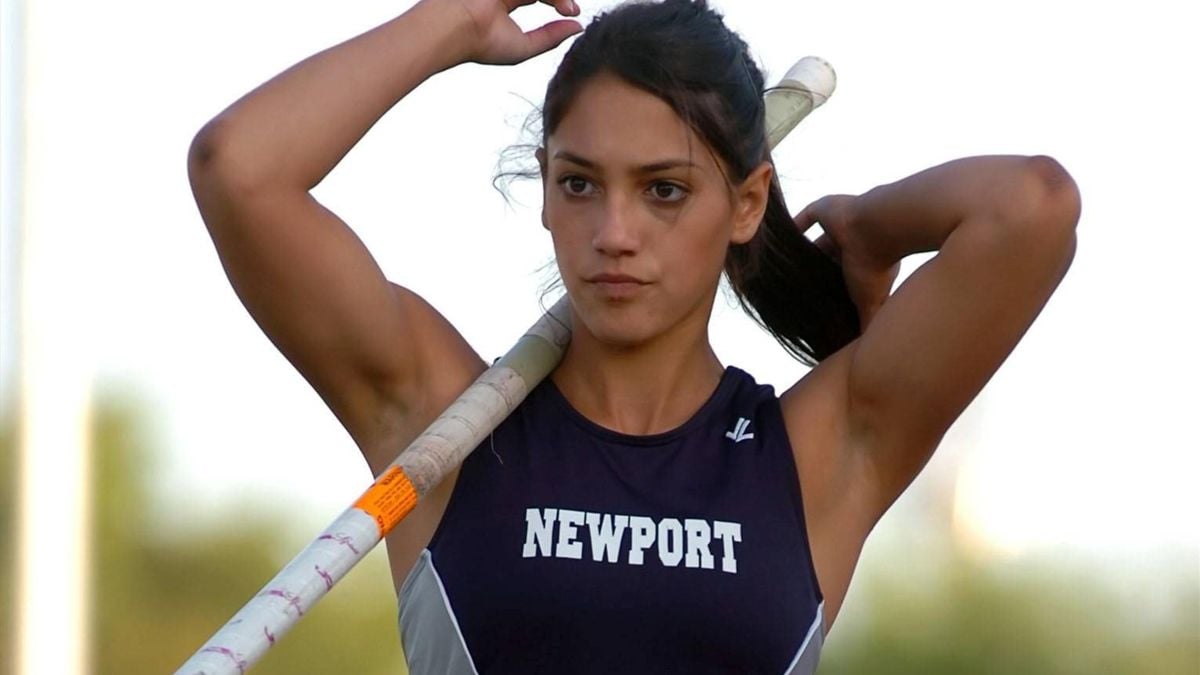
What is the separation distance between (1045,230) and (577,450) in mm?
786

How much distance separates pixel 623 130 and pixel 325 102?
0.44 meters

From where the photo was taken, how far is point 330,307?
3.31m

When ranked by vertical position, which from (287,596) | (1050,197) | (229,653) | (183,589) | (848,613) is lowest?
(229,653)

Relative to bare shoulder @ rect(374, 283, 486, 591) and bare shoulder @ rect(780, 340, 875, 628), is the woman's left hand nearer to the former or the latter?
bare shoulder @ rect(780, 340, 875, 628)

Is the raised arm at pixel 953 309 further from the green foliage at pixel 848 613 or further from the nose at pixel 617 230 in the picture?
the green foliage at pixel 848 613

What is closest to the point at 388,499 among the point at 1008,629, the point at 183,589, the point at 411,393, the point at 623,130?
the point at 411,393

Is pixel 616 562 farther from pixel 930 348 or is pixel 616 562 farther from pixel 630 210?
pixel 930 348

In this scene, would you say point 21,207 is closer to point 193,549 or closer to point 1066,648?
point 193,549

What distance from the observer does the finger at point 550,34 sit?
3635 millimetres

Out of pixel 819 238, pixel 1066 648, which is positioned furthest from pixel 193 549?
pixel 819 238

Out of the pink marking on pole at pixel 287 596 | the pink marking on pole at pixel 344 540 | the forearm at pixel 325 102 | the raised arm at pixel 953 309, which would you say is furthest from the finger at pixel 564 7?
the pink marking on pole at pixel 287 596

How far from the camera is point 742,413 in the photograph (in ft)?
11.5

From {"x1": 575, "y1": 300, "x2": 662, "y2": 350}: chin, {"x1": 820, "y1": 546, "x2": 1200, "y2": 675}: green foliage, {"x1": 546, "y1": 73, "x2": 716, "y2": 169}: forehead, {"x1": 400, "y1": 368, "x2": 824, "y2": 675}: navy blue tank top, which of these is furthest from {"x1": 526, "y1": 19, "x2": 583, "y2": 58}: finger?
{"x1": 820, "y1": 546, "x2": 1200, "y2": 675}: green foliage

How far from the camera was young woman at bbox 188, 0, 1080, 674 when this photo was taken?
3.23m
